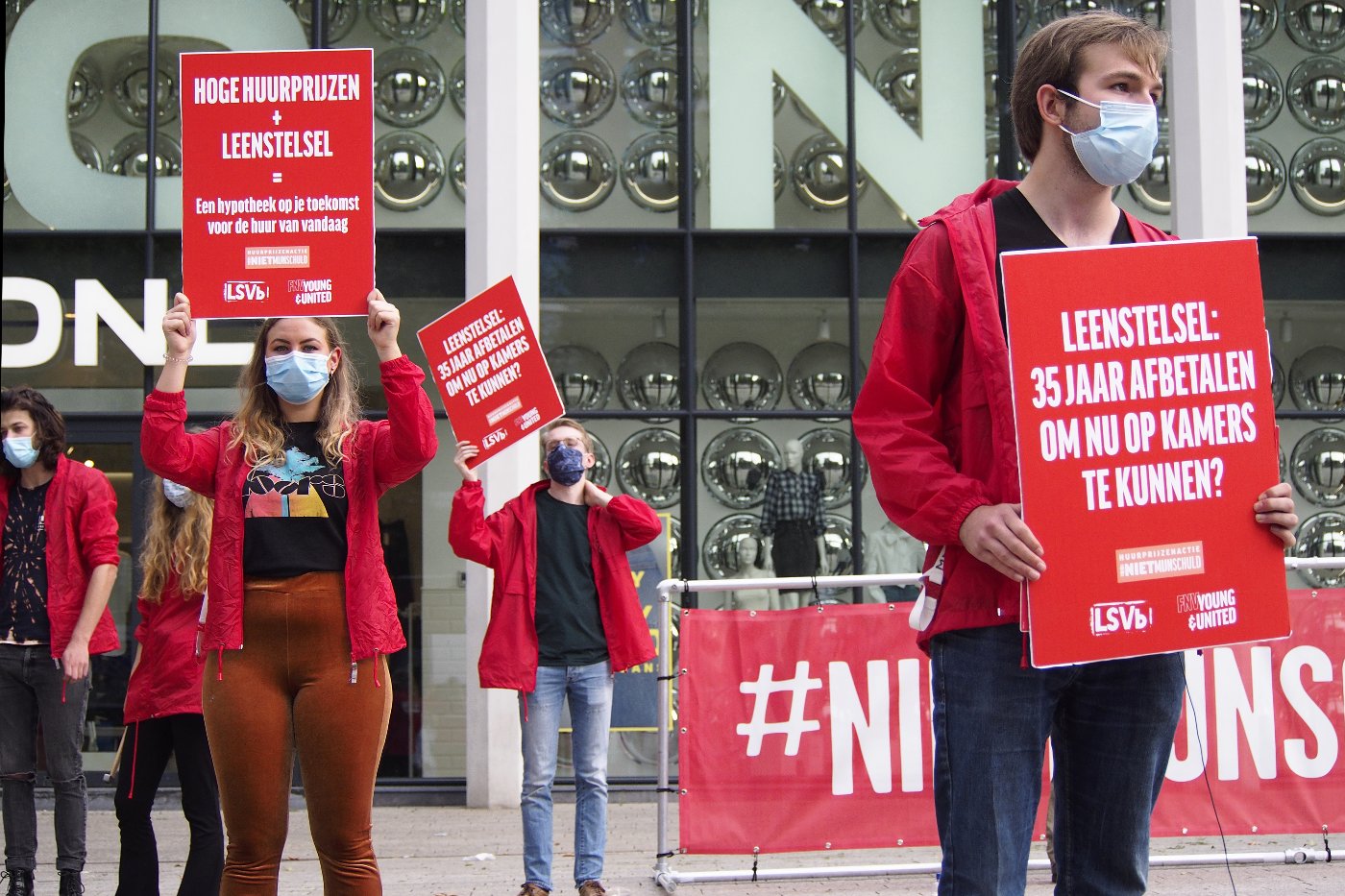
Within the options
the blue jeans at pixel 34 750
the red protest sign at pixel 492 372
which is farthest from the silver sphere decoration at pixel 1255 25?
the blue jeans at pixel 34 750

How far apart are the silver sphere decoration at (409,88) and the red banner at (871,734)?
5651 mm

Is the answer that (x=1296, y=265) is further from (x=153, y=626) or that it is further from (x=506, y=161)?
(x=153, y=626)

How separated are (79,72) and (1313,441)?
9260mm

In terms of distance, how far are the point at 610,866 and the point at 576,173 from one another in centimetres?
533

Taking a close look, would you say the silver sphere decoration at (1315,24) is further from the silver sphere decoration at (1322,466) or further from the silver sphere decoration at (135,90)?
the silver sphere decoration at (135,90)

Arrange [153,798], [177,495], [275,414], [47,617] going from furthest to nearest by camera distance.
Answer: [47,617], [177,495], [153,798], [275,414]

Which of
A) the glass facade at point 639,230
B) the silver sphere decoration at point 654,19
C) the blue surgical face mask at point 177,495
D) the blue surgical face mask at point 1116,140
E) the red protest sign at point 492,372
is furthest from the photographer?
the silver sphere decoration at point 654,19

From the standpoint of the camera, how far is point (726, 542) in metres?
10.7

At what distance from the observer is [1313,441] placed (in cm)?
1111

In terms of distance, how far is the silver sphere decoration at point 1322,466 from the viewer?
11.1 m

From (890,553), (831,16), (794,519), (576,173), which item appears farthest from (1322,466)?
(576,173)

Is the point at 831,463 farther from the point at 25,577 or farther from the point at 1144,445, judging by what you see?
the point at 1144,445

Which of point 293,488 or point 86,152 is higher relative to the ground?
point 86,152

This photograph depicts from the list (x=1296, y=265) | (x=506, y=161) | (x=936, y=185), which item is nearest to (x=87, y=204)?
(x=506, y=161)
